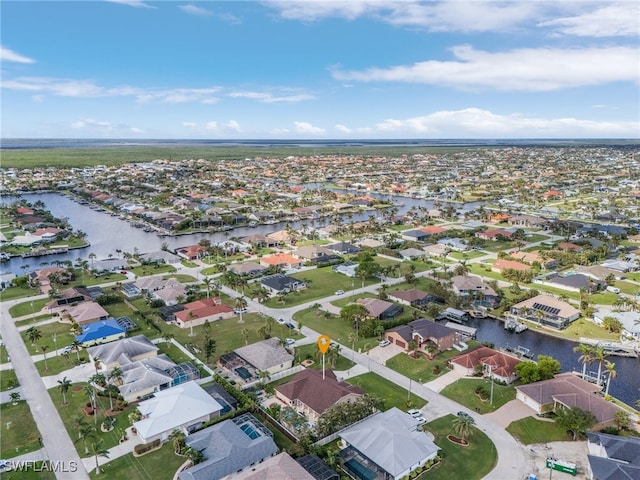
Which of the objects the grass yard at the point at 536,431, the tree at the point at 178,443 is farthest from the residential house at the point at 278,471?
the grass yard at the point at 536,431

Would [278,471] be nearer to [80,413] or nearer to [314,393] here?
[314,393]

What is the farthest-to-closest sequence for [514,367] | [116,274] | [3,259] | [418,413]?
[3,259] < [116,274] < [514,367] < [418,413]

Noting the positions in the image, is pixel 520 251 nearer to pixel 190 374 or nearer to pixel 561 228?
pixel 561 228

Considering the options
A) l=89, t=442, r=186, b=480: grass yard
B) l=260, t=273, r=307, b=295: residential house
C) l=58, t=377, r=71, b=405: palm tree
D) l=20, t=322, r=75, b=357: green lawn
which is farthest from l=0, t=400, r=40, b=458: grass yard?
l=260, t=273, r=307, b=295: residential house

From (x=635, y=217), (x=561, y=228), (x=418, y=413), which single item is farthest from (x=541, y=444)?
(x=635, y=217)

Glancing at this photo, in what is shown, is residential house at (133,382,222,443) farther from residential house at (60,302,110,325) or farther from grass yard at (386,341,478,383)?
residential house at (60,302,110,325)

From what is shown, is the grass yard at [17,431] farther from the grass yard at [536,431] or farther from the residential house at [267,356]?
the grass yard at [536,431]

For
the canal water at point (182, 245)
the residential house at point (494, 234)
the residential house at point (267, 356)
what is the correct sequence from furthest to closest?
1. the residential house at point (494, 234)
2. the canal water at point (182, 245)
3. the residential house at point (267, 356)
